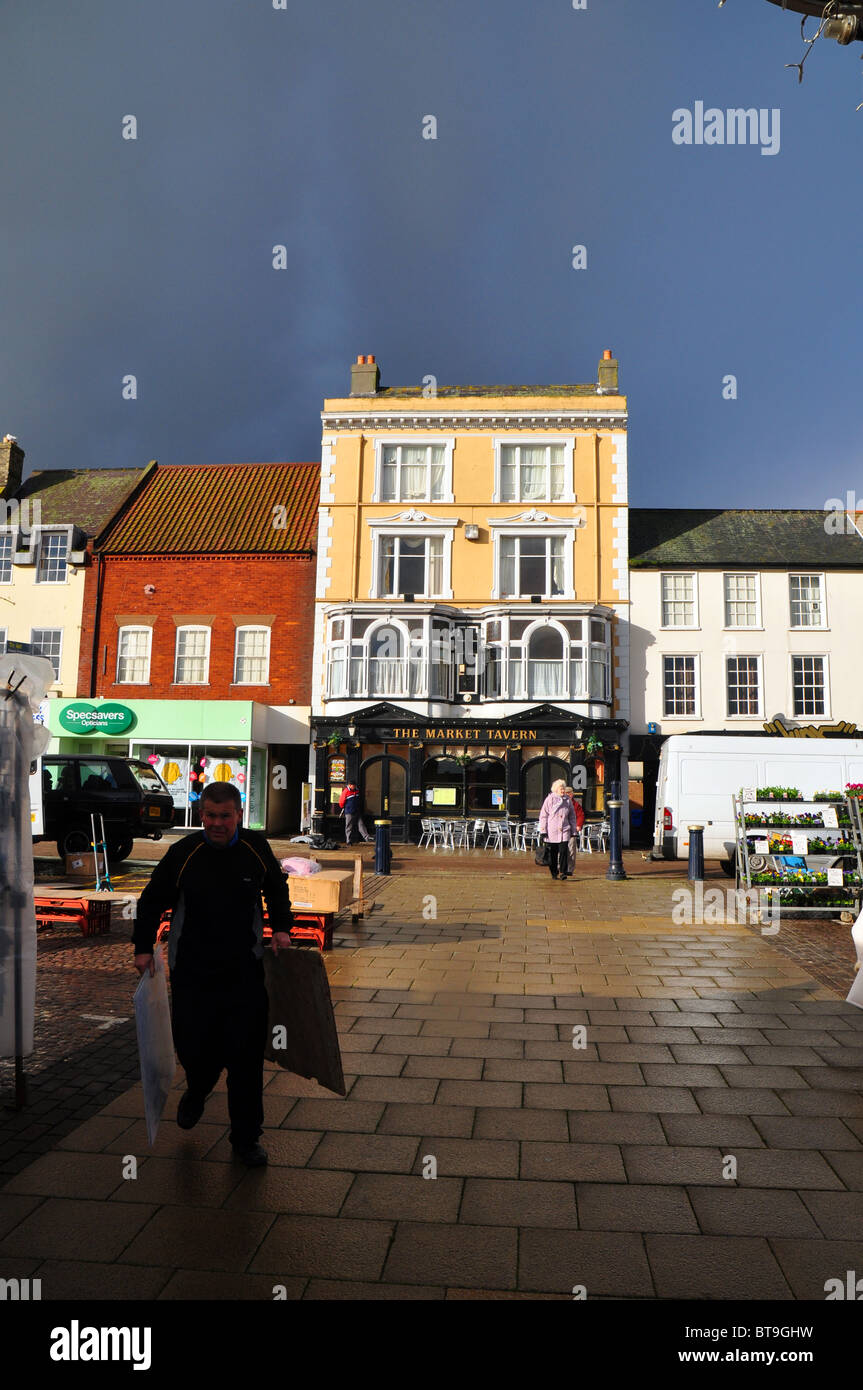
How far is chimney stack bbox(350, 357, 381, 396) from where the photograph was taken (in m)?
28.2

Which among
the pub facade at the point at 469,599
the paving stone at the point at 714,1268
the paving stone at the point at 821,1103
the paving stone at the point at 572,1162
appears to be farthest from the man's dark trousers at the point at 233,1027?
the pub facade at the point at 469,599

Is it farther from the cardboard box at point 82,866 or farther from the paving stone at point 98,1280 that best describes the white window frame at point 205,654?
the paving stone at point 98,1280

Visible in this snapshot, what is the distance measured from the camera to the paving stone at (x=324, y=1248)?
3.04 m

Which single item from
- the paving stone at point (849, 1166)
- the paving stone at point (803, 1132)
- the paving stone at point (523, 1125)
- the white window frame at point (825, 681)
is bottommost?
the paving stone at point (523, 1125)

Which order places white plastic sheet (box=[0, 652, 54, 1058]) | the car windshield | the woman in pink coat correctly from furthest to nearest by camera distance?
the car windshield < the woman in pink coat < white plastic sheet (box=[0, 652, 54, 1058])

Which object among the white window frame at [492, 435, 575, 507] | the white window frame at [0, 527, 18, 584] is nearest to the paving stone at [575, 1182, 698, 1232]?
the white window frame at [492, 435, 575, 507]

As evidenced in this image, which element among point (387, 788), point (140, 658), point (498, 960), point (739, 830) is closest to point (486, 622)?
point (387, 788)

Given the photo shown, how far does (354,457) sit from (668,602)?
10.8 metres

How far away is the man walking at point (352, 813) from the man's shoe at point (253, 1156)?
1975 centimetres

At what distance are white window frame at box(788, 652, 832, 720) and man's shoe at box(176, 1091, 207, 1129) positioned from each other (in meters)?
25.6

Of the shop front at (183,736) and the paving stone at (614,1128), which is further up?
the shop front at (183,736)

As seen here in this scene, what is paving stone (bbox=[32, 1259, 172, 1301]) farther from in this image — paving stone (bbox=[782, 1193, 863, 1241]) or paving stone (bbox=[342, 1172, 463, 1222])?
paving stone (bbox=[782, 1193, 863, 1241])

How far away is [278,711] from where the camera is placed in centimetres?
2680

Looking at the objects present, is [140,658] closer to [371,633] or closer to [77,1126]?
[371,633]
